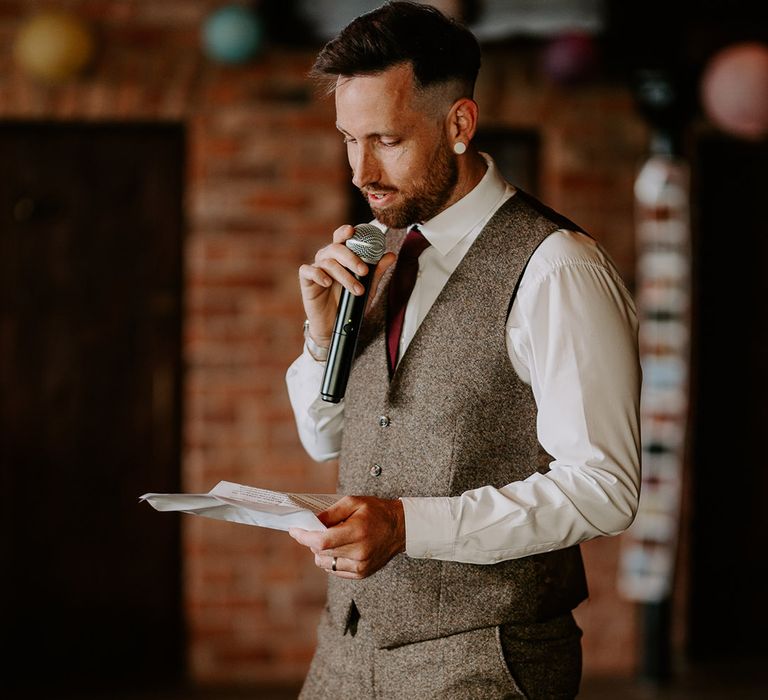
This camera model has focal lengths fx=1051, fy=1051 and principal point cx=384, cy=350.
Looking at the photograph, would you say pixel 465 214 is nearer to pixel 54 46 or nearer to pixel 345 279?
pixel 345 279

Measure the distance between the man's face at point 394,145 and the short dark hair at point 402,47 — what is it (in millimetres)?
19

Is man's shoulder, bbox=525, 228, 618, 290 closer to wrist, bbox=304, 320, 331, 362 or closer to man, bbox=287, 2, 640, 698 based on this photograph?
man, bbox=287, 2, 640, 698

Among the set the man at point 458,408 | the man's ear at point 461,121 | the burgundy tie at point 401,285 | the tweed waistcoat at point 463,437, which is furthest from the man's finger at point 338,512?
the man's ear at point 461,121

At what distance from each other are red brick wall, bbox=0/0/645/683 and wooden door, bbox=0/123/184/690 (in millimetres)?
118

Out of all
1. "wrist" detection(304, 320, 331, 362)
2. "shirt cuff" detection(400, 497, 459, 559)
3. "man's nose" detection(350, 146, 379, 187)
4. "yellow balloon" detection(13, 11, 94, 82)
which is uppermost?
"yellow balloon" detection(13, 11, 94, 82)

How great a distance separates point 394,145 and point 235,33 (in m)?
2.32

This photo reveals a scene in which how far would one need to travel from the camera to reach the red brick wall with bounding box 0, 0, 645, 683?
12.6 ft

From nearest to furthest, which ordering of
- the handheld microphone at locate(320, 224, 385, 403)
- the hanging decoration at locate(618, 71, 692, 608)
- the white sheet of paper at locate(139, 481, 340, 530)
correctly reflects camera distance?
the white sheet of paper at locate(139, 481, 340, 530) < the handheld microphone at locate(320, 224, 385, 403) < the hanging decoration at locate(618, 71, 692, 608)

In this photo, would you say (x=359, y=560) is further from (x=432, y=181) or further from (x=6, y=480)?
(x=6, y=480)

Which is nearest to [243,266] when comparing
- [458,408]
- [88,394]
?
[88,394]

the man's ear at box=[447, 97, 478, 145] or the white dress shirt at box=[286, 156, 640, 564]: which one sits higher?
the man's ear at box=[447, 97, 478, 145]

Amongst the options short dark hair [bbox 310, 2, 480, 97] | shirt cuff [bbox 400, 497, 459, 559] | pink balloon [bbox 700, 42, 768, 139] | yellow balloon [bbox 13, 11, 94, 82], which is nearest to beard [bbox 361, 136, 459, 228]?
short dark hair [bbox 310, 2, 480, 97]

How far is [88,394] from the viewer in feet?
12.8

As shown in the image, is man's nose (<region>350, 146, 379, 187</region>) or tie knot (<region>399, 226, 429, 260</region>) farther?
tie knot (<region>399, 226, 429, 260</region>)
